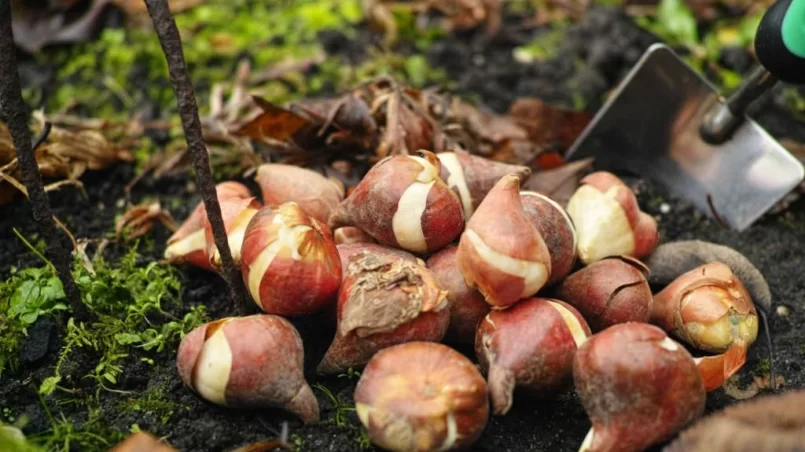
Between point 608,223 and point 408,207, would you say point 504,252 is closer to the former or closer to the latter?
point 408,207

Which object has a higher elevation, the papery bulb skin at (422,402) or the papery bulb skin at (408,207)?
the papery bulb skin at (408,207)

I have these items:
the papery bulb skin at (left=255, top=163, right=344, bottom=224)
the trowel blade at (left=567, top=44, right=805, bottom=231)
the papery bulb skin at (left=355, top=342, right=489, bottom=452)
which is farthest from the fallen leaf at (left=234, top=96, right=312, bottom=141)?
the papery bulb skin at (left=355, top=342, right=489, bottom=452)

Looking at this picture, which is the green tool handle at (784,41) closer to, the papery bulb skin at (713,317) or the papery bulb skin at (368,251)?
the papery bulb skin at (713,317)

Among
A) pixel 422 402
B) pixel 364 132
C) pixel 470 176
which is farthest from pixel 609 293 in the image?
pixel 364 132

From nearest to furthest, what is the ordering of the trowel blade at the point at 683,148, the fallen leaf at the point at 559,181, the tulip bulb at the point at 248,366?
the tulip bulb at the point at 248,366
the fallen leaf at the point at 559,181
the trowel blade at the point at 683,148

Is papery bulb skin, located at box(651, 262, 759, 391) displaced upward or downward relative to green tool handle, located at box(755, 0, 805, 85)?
downward

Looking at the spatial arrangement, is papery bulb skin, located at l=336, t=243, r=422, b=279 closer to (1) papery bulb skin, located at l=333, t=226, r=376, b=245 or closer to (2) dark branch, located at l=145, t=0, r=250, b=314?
(1) papery bulb skin, located at l=333, t=226, r=376, b=245

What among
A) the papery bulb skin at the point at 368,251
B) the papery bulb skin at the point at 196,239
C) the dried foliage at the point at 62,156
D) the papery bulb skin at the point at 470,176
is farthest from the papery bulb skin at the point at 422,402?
the dried foliage at the point at 62,156
